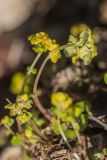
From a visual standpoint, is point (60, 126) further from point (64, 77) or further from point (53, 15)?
point (53, 15)

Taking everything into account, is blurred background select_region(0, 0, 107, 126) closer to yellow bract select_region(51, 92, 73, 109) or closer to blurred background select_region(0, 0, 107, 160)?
blurred background select_region(0, 0, 107, 160)

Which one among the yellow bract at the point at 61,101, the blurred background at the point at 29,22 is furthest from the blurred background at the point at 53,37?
the yellow bract at the point at 61,101

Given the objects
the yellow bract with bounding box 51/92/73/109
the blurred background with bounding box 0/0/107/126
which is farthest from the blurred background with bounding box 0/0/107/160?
the yellow bract with bounding box 51/92/73/109

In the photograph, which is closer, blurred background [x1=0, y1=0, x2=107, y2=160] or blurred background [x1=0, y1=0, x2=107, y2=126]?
blurred background [x1=0, y1=0, x2=107, y2=160]

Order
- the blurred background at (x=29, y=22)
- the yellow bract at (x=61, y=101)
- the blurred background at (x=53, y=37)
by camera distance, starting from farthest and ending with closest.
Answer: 1. the blurred background at (x=29, y=22)
2. the blurred background at (x=53, y=37)
3. the yellow bract at (x=61, y=101)

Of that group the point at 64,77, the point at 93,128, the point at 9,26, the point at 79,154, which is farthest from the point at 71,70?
the point at 9,26

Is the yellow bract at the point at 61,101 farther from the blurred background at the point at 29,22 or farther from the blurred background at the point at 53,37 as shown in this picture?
the blurred background at the point at 29,22

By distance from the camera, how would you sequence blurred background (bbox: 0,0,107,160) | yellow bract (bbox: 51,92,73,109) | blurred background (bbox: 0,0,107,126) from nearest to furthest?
1. yellow bract (bbox: 51,92,73,109)
2. blurred background (bbox: 0,0,107,160)
3. blurred background (bbox: 0,0,107,126)

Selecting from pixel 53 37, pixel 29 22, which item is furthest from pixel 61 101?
pixel 29 22
